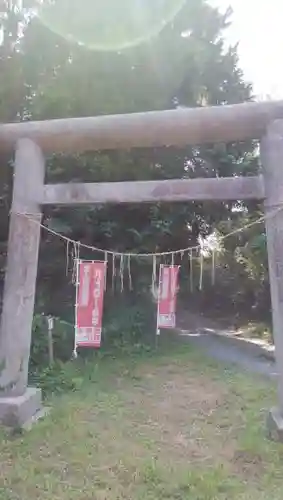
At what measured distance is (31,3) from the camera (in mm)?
8086

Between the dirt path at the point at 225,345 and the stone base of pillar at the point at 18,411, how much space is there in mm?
3825

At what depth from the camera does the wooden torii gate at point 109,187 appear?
444 centimetres

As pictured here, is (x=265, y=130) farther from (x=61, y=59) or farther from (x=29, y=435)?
(x=61, y=59)

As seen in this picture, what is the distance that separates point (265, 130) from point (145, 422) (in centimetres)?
311

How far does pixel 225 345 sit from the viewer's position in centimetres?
984

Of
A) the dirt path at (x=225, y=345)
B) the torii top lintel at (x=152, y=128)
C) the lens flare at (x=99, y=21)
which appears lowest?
the dirt path at (x=225, y=345)

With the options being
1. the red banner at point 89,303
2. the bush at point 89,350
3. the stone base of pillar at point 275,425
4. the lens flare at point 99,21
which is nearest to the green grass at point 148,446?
the stone base of pillar at point 275,425

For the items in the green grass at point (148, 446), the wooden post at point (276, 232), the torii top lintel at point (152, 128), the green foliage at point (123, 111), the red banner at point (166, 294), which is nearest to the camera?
the green grass at point (148, 446)

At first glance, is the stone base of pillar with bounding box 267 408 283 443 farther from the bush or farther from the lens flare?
the lens flare

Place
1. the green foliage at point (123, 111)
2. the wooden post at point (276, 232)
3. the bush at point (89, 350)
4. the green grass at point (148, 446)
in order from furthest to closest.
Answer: the green foliage at point (123, 111) < the bush at point (89, 350) < the wooden post at point (276, 232) < the green grass at point (148, 446)

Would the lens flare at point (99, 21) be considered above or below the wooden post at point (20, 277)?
above

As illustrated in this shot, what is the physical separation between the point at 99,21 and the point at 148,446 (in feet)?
21.0

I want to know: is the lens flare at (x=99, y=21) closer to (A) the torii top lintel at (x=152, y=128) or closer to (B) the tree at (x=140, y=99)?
(B) the tree at (x=140, y=99)

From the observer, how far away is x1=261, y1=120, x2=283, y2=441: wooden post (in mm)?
4387
